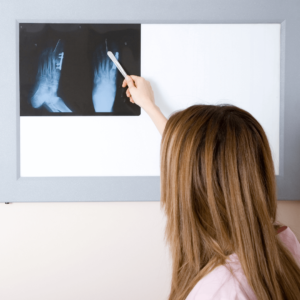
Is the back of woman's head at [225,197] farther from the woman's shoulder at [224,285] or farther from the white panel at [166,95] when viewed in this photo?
the white panel at [166,95]

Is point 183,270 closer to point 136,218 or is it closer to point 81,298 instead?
point 136,218

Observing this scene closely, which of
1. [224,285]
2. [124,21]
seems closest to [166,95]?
[124,21]

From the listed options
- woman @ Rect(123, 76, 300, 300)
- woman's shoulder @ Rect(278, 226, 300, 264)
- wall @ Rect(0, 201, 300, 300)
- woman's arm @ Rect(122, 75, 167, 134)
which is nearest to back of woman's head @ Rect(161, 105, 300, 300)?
woman @ Rect(123, 76, 300, 300)

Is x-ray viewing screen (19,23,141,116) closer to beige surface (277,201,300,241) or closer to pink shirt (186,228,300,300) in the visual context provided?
pink shirt (186,228,300,300)

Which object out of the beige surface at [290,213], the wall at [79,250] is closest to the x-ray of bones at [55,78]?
the wall at [79,250]

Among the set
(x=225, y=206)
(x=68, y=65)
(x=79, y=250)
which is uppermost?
(x=68, y=65)

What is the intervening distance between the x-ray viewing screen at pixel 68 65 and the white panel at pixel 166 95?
5 centimetres

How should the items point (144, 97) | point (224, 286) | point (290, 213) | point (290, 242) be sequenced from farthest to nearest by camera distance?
point (290, 213), point (144, 97), point (290, 242), point (224, 286)

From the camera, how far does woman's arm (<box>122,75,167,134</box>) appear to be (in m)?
0.80

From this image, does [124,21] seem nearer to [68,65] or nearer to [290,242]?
[68,65]

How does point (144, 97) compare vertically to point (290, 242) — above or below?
above

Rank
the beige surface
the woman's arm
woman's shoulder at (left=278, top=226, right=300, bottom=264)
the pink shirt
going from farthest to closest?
the beige surface → the woman's arm → woman's shoulder at (left=278, top=226, right=300, bottom=264) → the pink shirt

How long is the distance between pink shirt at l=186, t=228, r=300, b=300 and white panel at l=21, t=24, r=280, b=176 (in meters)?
0.41

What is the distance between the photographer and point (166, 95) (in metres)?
0.86
